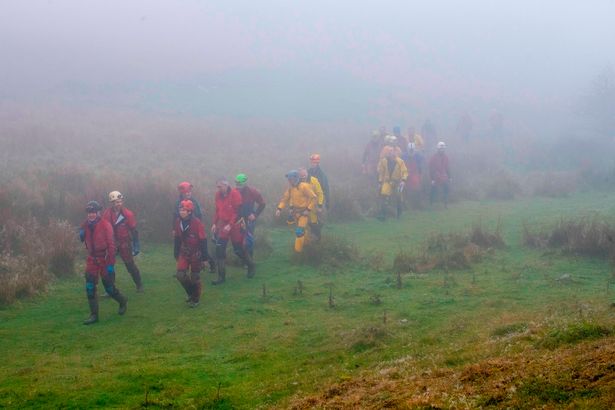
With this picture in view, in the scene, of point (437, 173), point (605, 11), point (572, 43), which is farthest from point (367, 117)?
point (605, 11)

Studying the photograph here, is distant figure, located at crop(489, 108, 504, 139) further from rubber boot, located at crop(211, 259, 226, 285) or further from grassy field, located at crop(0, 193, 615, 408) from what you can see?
rubber boot, located at crop(211, 259, 226, 285)

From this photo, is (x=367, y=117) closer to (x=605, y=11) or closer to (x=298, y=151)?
(x=298, y=151)

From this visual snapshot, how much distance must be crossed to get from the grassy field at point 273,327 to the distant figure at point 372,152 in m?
6.49

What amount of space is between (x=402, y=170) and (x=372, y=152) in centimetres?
347

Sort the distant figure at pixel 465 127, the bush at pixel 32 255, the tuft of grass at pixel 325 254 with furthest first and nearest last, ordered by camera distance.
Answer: the distant figure at pixel 465 127
the tuft of grass at pixel 325 254
the bush at pixel 32 255

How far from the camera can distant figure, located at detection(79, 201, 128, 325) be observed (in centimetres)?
957

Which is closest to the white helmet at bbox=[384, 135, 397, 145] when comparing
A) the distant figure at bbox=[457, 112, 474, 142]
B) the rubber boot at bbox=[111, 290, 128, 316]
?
the rubber boot at bbox=[111, 290, 128, 316]

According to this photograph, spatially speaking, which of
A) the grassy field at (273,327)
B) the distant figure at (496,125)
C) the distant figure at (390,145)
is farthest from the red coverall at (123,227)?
the distant figure at (496,125)

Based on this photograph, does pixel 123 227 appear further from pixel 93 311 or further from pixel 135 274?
pixel 93 311

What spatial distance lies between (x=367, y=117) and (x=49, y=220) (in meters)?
30.2

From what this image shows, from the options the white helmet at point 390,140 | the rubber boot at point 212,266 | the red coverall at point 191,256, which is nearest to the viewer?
the red coverall at point 191,256

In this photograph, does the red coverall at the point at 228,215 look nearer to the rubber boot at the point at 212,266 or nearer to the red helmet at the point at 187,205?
the rubber boot at the point at 212,266

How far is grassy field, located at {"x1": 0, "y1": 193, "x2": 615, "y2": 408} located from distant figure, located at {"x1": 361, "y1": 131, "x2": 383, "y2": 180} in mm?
6490

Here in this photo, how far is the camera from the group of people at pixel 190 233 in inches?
380
